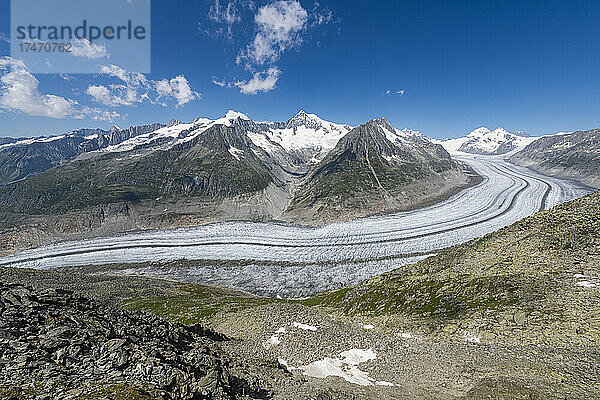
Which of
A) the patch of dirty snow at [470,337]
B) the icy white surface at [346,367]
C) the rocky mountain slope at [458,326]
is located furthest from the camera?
the patch of dirty snow at [470,337]

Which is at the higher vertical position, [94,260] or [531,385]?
[531,385]

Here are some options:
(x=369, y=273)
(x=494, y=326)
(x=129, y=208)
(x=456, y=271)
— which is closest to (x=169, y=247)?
(x=129, y=208)

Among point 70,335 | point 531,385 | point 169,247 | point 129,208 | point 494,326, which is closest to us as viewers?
point 70,335

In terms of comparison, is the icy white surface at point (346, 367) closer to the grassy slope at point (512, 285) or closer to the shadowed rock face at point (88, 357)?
the shadowed rock face at point (88, 357)

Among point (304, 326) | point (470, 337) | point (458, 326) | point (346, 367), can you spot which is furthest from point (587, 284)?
point (304, 326)

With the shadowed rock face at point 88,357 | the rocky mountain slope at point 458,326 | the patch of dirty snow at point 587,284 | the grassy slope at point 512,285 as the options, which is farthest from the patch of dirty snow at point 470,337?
the shadowed rock face at point 88,357

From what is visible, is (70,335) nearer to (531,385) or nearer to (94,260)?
(531,385)

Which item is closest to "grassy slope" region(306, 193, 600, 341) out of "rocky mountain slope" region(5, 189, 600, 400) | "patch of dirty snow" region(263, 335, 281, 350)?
"rocky mountain slope" region(5, 189, 600, 400)
